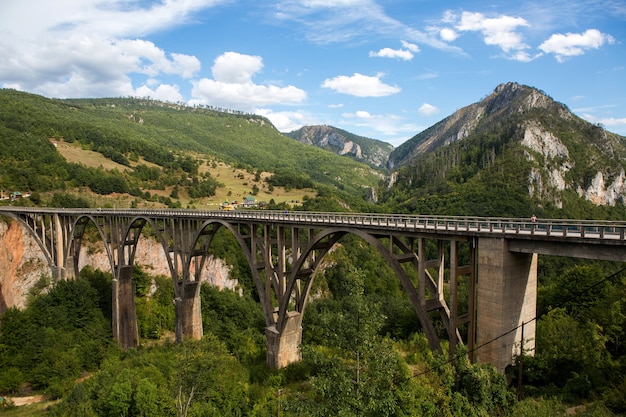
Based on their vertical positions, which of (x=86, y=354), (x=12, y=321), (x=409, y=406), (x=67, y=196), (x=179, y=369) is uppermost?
(x=67, y=196)

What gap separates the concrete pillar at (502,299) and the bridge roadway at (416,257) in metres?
0.05

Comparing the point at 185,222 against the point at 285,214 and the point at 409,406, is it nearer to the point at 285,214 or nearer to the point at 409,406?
the point at 285,214

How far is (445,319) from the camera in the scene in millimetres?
19828

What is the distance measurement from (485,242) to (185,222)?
97.8ft

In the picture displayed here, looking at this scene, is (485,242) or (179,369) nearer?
(485,242)

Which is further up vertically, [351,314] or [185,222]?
[185,222]

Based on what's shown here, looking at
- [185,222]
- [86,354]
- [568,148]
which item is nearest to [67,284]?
[86,354]

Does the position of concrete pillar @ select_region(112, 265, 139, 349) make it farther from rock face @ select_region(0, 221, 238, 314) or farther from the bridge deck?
the bridge deck

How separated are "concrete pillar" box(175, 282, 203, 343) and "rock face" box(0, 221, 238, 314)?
75.9 ft

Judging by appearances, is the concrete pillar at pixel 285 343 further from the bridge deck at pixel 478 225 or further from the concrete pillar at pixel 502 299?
the concrete pillar at pixel 502 299

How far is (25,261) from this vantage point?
50.8 meters

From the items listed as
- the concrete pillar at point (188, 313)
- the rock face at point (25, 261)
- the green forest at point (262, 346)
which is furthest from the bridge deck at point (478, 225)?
the rock face at point (25, 261)

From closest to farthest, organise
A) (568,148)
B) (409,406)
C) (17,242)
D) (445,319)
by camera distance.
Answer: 1. (409,406)
2. (445,319)
3. (17,242)
4. (568,148)

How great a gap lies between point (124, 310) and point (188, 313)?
10.7 m
